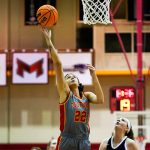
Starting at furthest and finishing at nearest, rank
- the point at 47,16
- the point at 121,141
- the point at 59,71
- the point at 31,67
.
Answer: the point at 31,67 → the point at 121,141 → the point at 47,16 → the point at 59,71

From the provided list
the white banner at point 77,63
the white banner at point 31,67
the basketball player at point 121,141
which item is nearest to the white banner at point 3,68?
the white banner at point 31,67

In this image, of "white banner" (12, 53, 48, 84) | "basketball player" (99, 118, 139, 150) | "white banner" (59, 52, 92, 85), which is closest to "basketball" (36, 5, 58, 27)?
"basketball player" (99, 118, 139, 150)

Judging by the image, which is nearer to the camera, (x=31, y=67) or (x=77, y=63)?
(x=77, y=63)

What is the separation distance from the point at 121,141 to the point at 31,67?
868 centimetres

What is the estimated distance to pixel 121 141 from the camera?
6.03m

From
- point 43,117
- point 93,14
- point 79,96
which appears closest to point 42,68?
point 43,117

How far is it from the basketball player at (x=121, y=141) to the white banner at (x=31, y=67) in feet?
27.6

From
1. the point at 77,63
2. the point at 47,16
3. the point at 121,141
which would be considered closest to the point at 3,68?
the point at 77,63

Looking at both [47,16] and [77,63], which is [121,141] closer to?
[47,16]

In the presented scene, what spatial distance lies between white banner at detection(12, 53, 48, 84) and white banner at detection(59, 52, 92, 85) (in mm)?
545

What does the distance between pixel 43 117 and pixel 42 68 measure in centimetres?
175

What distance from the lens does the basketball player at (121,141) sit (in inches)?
236

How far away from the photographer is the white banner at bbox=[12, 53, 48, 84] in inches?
568

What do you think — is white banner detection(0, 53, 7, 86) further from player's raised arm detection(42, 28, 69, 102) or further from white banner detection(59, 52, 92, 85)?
player's raised arm detection(42, 28, 69, 102)
